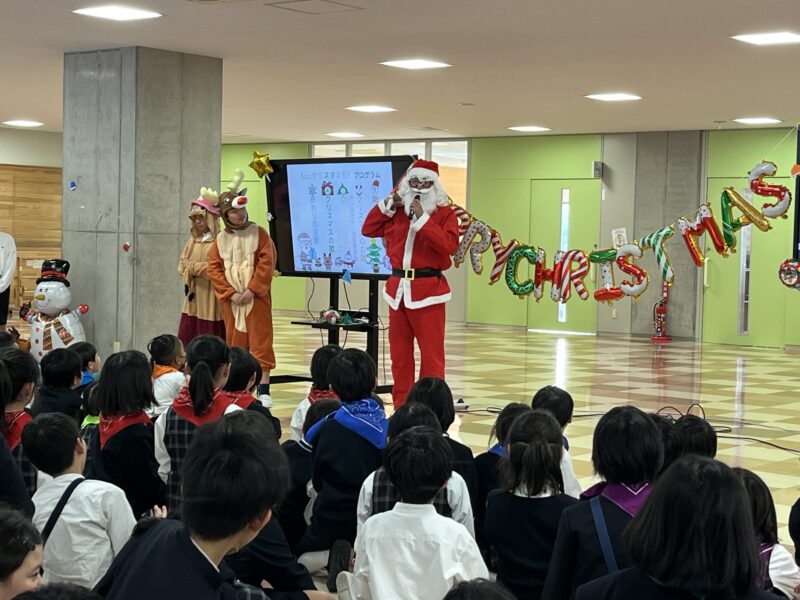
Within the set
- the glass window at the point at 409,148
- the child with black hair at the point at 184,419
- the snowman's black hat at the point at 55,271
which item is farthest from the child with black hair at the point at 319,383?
the glass window at the point at 409,148

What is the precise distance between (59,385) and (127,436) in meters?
1.10

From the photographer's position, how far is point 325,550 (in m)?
4.43

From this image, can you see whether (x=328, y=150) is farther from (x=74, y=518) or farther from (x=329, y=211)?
(x=74, y=518)

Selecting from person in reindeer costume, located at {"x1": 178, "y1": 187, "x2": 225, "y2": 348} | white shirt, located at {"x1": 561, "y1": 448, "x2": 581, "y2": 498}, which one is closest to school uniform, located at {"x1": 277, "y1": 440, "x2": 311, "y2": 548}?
white shirt, located at {"x1": 561, "y1": 448, "x2": 581, "y2": 498}

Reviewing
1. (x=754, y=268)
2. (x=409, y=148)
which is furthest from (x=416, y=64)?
(x=409, y=148)

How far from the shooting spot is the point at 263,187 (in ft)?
71.9

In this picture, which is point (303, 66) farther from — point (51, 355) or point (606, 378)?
point (51, 355)

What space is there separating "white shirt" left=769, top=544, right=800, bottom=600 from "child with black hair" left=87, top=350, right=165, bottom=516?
7.11 feet

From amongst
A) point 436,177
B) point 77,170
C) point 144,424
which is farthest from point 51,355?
point 77,170

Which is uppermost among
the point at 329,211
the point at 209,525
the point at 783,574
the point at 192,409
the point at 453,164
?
the point at 453,164

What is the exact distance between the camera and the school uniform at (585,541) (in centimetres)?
279

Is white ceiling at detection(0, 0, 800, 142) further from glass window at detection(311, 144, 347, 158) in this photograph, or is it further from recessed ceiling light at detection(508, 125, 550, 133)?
glass window at detection(311, 144, 347, 158)

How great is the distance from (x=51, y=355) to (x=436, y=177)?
375 centimetres

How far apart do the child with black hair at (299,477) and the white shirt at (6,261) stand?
662cm
